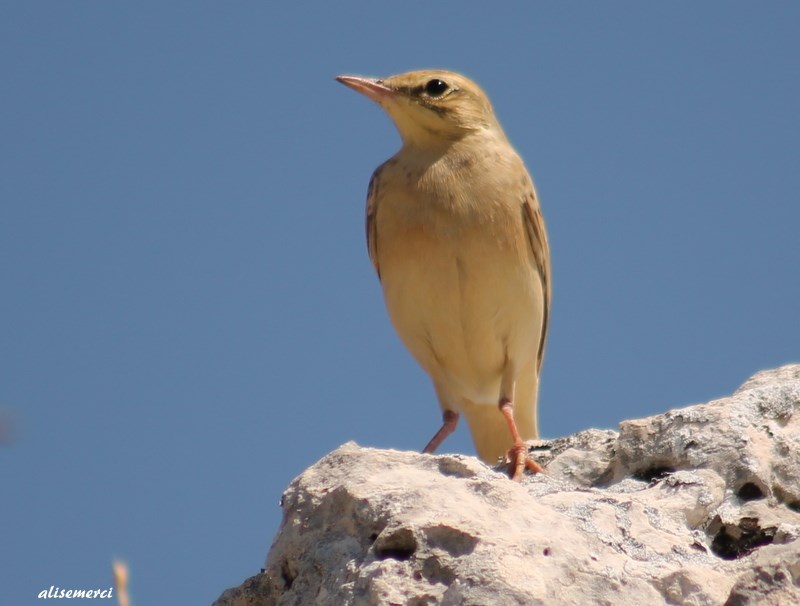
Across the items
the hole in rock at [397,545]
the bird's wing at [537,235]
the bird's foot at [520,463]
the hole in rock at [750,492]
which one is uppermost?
the bird's wing at [537,235]

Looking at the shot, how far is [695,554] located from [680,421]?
83 cm

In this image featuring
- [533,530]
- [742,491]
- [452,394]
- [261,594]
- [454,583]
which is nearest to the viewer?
[454,583]

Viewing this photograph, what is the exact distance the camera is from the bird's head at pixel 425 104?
25.9 feet

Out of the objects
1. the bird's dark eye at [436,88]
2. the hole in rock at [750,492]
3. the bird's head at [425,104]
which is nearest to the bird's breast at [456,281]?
the bird's head at [425,104]

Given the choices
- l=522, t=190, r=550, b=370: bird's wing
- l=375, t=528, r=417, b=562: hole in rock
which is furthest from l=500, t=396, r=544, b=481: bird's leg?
l=522, t=190, r=550, b=370: bird's wing

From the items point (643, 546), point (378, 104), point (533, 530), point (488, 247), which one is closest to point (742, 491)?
point (643, 546)

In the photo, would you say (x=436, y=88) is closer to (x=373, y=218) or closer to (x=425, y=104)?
(x=425, y=104)

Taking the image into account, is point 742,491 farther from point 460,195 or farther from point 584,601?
point 460,195

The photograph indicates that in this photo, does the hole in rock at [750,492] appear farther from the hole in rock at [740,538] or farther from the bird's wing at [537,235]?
the bird's wing at [537,235]

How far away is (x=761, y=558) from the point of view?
376cm

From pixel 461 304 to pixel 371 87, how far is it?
1.55m

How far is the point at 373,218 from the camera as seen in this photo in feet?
25.6

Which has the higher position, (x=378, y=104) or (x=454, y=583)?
(x=378, y=104)

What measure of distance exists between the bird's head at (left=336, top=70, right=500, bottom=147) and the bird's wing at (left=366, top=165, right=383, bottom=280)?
32 cm
